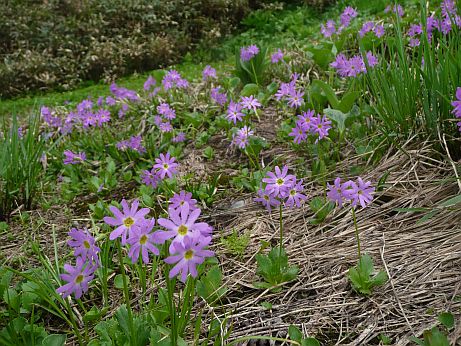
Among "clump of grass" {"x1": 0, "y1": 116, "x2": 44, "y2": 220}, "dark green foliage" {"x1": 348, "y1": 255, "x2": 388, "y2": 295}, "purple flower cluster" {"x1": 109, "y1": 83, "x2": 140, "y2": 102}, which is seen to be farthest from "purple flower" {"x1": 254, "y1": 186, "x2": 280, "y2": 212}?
"purple flower cluster" {"x1": 109, "y1": 83, "x2": 140, "y2": 102}

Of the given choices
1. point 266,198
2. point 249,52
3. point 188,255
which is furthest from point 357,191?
point 249,52

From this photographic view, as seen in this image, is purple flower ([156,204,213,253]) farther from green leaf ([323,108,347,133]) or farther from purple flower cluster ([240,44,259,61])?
purple flower cluster ([240,44,259,61])

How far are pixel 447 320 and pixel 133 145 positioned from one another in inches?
84.4

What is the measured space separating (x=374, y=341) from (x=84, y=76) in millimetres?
6213

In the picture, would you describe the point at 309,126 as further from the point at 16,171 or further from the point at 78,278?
the point at 16,171

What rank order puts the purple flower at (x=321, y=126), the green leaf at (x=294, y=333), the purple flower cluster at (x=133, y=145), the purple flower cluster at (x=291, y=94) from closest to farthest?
the green leaf at (x=294, y=333) → the purple flower at (x=321, y=126) → the purple flower cluster at (x=291, y=94) → the purple flower cluster at (x=133, y=145)

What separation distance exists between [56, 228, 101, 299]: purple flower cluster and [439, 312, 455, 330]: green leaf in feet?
2.96

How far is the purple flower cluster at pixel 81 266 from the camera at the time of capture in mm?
1210

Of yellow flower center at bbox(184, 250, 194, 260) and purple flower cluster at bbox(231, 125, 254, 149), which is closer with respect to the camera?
yellow flower center at bbox(184, 250, 194, 260)

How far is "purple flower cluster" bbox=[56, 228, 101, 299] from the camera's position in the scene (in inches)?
47.6

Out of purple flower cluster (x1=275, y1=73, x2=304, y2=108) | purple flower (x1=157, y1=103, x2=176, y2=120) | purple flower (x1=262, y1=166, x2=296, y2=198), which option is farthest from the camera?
purple flower (x1=157, y1=103, x2=176, y2=120)

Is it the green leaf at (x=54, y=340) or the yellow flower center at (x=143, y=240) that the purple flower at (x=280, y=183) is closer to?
the yellow flower center at (x=143, y=240)

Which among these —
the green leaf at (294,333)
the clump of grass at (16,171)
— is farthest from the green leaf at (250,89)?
the green leaf at (294,333)

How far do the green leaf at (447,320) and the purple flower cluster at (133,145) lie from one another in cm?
211
